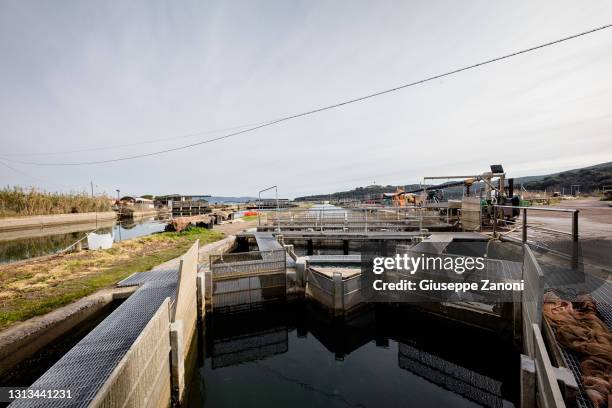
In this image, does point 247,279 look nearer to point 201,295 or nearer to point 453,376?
point 201,295

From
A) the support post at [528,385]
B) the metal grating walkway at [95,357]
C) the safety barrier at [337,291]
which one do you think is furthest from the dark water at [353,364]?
the support post at [528,385]

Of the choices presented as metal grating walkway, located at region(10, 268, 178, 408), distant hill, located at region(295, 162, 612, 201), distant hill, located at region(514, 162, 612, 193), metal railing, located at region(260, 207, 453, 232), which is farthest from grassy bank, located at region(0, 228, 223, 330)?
distant hill, located at region(514, 162, 612, 193)

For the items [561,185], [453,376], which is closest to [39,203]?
[453,376]

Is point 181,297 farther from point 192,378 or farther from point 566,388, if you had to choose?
point 566,388

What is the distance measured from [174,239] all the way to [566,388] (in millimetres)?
20003

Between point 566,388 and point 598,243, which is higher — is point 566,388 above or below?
below

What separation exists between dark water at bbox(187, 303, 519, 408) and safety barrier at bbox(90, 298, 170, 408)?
147cm

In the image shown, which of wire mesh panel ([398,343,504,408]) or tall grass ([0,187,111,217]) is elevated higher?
tall grass ([0,187,111,217])

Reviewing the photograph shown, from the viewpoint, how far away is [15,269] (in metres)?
10.5

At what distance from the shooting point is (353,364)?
247 inches

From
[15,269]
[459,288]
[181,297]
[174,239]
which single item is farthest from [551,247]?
[174,239]

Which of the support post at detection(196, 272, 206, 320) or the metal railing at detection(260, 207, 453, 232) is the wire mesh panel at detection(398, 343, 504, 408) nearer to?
the support post at detection(196, 272, 206, 320)

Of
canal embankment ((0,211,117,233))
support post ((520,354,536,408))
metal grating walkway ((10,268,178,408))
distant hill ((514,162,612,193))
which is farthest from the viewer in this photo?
distant hill ((514,162,612,193))

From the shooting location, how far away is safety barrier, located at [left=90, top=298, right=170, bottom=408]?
2528 mm
